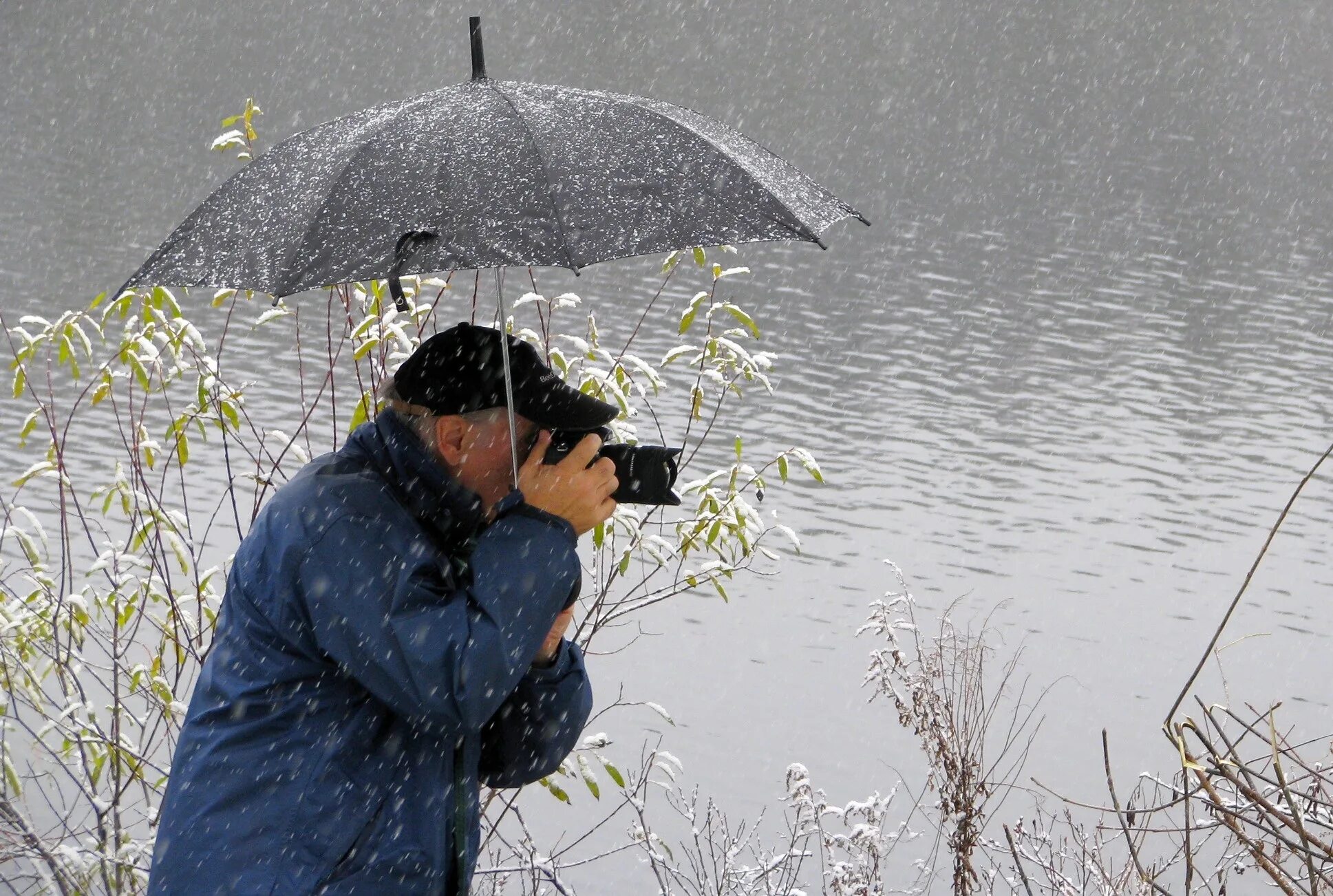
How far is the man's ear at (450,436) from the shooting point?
211cm

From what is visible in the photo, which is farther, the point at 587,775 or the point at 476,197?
the point at 587,775

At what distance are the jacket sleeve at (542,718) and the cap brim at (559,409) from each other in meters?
0.34

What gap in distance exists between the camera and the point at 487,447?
2113 mm

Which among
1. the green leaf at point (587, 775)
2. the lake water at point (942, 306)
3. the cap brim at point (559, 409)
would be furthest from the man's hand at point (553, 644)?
the lake water at point (942, 306)

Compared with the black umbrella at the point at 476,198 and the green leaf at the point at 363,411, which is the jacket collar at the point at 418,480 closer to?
the black umbrella at the point at 476,198

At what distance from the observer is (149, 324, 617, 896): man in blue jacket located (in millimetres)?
1925

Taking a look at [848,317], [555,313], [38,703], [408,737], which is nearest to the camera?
[408,737]

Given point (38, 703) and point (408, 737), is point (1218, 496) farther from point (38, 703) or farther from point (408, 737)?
point (408, 737)

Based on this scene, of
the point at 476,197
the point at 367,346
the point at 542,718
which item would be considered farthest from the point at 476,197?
the point at 367,346

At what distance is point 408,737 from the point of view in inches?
80.4

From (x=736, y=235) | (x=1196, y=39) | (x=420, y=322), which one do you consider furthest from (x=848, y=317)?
(x=1196, y=39)

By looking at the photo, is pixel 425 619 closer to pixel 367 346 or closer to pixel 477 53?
pixel 477 53

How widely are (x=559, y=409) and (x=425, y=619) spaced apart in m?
0.36

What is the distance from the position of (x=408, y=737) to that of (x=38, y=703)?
8.10ft
